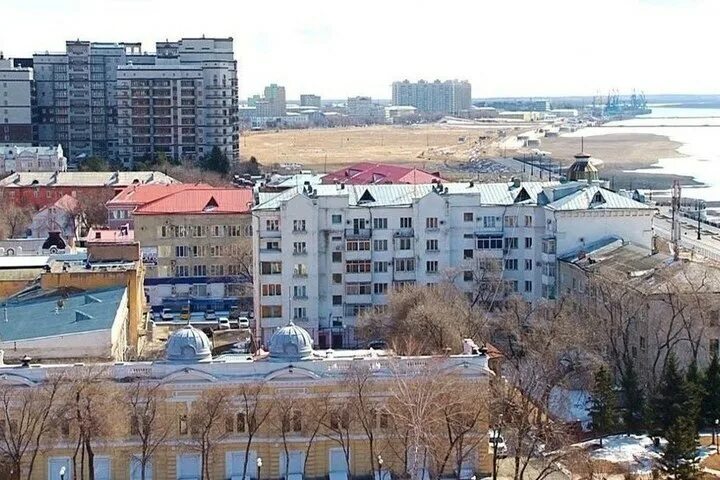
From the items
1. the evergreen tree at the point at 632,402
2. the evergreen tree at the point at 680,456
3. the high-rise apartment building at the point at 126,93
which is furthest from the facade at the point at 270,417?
the high-rise apartment building at the point at 126,93

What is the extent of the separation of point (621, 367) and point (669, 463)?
12.6 m

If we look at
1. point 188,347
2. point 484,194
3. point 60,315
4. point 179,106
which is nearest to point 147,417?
point 188,347

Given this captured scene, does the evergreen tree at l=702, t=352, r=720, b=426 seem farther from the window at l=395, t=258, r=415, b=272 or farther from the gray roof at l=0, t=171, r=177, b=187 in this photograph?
the gray roof at l=0, t=171, r=177, b=187

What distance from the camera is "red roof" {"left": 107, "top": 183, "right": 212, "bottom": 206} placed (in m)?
71.9

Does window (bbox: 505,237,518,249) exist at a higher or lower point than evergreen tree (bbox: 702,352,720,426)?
higher

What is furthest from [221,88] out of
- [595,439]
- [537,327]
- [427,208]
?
A: [595,439]

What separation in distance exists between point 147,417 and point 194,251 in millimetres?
Answer: 34392

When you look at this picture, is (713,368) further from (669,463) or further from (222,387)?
(222,387)

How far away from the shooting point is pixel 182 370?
3378 centimetres

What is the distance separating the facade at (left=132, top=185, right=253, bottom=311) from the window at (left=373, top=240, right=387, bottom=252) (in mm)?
11935

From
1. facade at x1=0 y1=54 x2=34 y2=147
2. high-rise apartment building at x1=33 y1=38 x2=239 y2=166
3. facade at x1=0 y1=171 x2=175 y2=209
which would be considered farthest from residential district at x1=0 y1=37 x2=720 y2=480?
facade at x1=0 y1=54 x2=34 y2=147

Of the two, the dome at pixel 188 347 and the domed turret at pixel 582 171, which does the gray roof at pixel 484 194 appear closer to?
the domed turret at pixel 582 171

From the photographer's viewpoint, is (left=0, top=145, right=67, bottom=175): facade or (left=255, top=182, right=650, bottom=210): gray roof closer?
(left=255, top=182, right=650, bottom=210): gray roof

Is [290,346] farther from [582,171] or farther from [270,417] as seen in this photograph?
[582,171]
